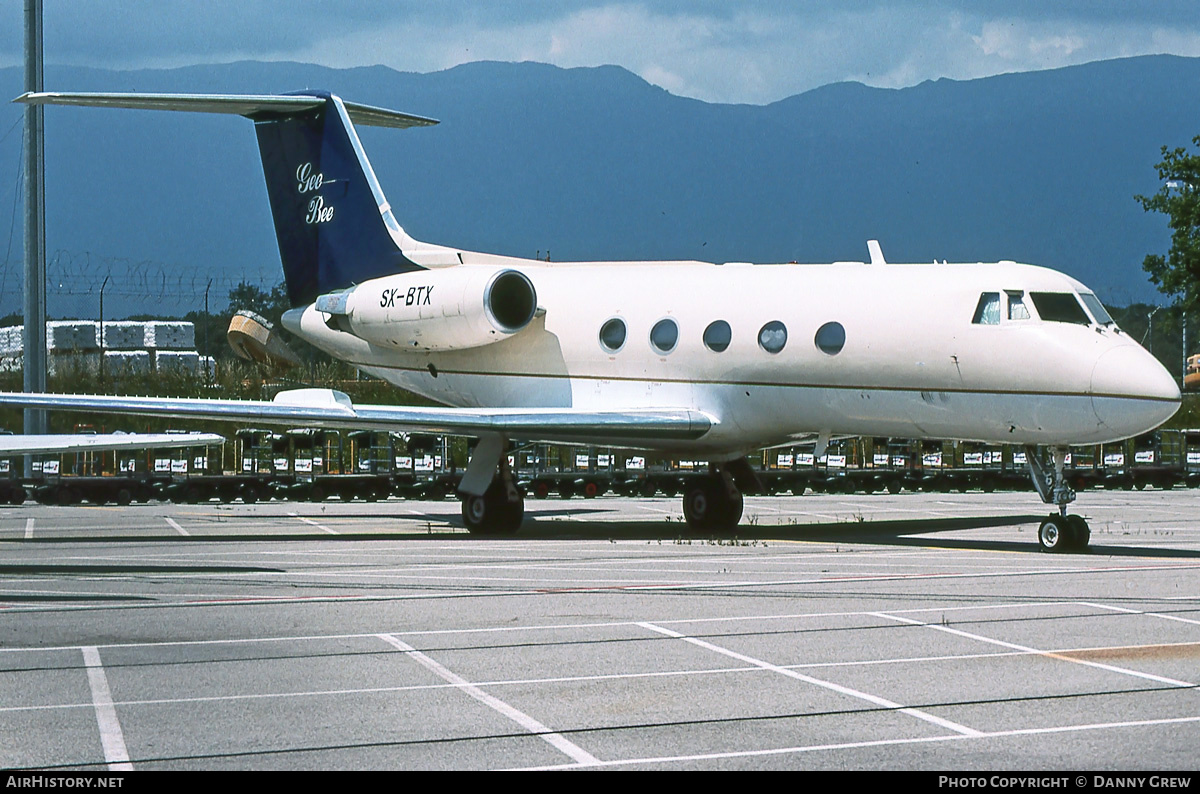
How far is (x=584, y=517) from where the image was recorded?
87.1ft

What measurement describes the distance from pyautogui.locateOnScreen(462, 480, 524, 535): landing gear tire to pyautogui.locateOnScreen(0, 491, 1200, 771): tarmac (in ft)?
9.26

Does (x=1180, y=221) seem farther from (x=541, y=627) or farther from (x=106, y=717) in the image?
(x=106, y=717)

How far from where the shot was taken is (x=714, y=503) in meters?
22.5

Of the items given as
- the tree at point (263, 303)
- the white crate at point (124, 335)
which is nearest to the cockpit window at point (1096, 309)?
the white crate at point (124, 335)

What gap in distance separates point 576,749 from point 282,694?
2.30 metres

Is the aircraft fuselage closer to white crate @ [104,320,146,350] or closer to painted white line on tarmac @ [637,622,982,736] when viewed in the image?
painted white line on tarmac @ [637,622,982,736]

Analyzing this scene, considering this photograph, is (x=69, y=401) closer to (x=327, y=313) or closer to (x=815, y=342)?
(x=327, y=313)

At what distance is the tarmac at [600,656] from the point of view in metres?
7.40

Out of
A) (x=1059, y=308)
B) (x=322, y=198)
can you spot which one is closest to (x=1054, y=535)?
(x=1059, y=308)

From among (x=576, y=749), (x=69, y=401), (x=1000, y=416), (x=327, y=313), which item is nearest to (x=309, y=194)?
(x=327, y=313)

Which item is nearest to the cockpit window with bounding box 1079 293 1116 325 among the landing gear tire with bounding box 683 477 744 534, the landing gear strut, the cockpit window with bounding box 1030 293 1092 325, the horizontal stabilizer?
the cockpit window with bounding box 1030 293 1092 325

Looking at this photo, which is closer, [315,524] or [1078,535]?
[1078,535]

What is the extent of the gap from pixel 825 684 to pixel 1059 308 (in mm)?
10328

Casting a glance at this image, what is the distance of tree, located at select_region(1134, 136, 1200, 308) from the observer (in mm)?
60750
